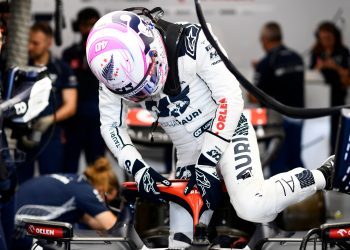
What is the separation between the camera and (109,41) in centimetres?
491

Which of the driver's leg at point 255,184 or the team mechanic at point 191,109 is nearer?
the team mechanic at point 191,109

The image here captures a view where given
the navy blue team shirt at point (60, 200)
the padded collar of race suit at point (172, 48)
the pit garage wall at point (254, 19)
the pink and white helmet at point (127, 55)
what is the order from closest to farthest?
the pink and white helmet at point (127, 55)
the padded collar of race suit at point (172, 48)
the navy blue team shirt at point (60, 200)
the pit garage wall at point (254, 19)

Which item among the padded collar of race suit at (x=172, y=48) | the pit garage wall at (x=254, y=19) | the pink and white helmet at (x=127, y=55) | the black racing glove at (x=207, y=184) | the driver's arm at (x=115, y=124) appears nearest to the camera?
the pink and white helmet at (x=127, y=55)

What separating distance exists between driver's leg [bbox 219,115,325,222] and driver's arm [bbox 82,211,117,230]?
161cm

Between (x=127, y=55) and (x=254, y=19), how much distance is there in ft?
19.7

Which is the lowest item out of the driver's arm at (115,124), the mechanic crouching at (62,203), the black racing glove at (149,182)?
the mechanic crouching at (62,203)

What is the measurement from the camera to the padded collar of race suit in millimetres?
5180

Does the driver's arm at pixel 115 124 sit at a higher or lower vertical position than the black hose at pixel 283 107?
lower

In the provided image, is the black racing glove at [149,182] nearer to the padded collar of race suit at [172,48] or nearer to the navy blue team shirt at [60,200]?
the padded collar of race suit at [172,48]

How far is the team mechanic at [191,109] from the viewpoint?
195 inches

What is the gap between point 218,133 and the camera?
16.8ft

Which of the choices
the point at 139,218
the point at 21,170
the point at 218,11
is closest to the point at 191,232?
the point at 139,218

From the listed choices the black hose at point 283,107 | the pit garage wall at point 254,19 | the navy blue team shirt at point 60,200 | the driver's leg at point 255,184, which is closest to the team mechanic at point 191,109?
the driver's leg at point 255,184

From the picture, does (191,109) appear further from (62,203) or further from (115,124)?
(62,203)
